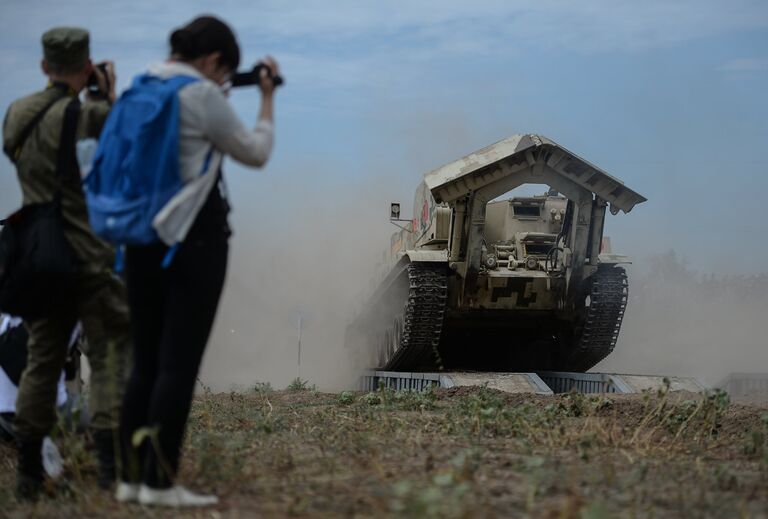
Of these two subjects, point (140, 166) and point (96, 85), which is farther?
point (96, 85)

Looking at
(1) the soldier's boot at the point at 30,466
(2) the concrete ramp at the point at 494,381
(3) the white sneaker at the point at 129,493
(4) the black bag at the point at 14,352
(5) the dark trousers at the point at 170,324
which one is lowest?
(2) the concrete ramp at the point at 494,381

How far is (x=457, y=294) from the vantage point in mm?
15406

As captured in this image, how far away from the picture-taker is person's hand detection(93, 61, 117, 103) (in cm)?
532

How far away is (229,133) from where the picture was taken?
14.0 feet

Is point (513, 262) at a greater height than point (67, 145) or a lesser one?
lesser

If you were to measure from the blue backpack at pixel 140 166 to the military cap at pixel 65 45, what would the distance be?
92 centimetres

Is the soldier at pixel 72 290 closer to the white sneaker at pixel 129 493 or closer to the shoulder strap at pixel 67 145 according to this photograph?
the shoulder strap at pixel 67 145

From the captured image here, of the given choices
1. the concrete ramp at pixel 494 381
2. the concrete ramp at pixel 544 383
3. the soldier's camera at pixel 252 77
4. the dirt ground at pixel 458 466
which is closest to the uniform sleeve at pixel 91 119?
the soldier's camera at pixel 252 77

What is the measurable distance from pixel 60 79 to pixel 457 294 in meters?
10.5

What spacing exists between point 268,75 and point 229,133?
0.32 m

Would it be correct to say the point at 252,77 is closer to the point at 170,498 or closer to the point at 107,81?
the point at 107,81

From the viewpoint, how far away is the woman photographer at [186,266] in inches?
169

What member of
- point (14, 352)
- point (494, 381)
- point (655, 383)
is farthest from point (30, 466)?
point (655, 383)

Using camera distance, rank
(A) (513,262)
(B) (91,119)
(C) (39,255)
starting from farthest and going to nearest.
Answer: (A) (513,262) < (B) (91,119) < (C) (39,255)
